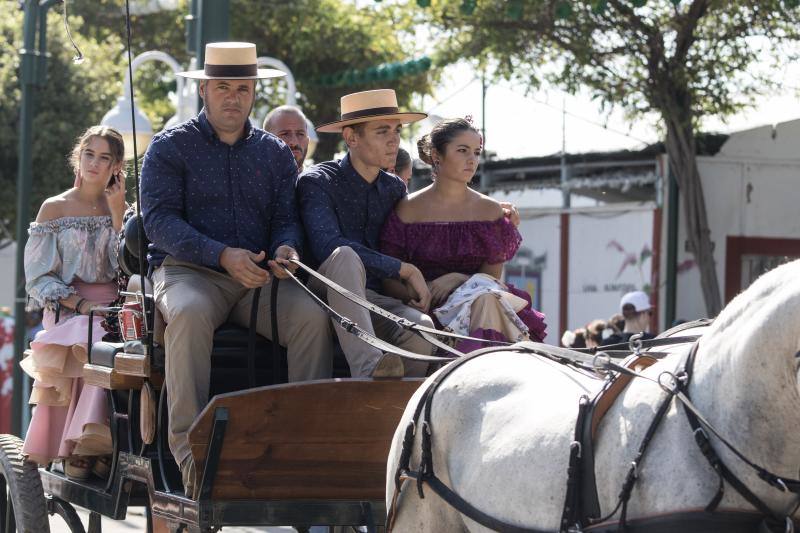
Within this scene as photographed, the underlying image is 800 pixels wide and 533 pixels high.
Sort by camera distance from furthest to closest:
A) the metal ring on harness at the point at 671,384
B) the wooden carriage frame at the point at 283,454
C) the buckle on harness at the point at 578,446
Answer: the wooden carriage frame at the point at 283,454, the buckle on harness at the point at 578,446, the metal ring on harness at the point at 671,384

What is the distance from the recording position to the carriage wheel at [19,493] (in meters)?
5.99

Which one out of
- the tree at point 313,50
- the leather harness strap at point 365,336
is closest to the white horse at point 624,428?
the leather harness strap at point 365,336

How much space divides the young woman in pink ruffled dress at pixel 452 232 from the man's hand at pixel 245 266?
0.66 meters

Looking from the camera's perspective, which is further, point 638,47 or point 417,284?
point 638,47

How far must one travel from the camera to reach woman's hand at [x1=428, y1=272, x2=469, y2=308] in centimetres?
547

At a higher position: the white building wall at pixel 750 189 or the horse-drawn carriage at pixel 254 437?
the white building wall at pixel 750 189

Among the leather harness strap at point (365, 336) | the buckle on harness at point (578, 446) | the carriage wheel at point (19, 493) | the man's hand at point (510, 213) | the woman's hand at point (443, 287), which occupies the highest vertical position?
the man's hand at point (510, 213)

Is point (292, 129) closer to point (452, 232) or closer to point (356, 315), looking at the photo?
point (452, 232)

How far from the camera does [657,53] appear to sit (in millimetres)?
12805

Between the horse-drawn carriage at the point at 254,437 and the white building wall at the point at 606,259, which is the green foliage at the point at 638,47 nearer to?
the white building wall at the point at 606,259

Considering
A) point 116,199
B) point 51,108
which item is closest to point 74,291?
point 116,199

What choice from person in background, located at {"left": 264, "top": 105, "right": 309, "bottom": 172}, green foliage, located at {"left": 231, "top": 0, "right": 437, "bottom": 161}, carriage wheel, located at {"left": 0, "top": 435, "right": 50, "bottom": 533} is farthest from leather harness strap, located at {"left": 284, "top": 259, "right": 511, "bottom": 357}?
green foliage, located at {"left": 231, "top": 0, "right": 437, "bottom": 161}

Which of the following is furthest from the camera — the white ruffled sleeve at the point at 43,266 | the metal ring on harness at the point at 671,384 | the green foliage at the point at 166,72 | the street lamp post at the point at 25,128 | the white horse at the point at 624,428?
the green foliage at the point at 166,72

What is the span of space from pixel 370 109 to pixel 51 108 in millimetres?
15071
